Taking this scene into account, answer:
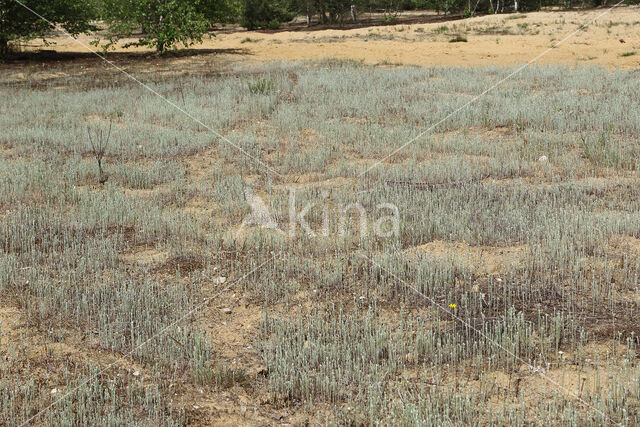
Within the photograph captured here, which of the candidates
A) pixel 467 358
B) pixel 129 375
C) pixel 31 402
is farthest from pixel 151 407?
pixel 467 358

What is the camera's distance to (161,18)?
2294 cm

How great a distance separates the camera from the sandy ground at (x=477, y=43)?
20.2 m

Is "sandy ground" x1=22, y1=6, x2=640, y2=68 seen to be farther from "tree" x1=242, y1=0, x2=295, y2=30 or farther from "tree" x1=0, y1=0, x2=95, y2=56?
"tree" x1=242, y1=0, x2=295, y2=30

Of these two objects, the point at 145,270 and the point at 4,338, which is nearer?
the point at 4,338

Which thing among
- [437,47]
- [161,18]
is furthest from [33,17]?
[437,47]

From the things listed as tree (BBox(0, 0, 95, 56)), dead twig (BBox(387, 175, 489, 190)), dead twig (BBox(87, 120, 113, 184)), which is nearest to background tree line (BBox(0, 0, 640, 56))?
tree (BBox(0, 0, 95, 56))

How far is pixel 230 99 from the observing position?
13898 millimetres

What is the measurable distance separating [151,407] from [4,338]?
1.51 m

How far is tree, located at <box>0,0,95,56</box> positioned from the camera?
21203 mm

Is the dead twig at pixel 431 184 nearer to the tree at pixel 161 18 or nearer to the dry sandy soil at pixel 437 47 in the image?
the dry sandy soil at pixel 437 47

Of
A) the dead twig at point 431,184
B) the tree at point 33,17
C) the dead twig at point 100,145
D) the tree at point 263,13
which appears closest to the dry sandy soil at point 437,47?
the tree at point 33,17

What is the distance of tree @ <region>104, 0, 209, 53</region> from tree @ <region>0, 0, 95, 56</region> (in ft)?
3.73

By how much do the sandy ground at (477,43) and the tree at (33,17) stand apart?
4947mm

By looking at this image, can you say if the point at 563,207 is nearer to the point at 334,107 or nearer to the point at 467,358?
the point at 467,358
